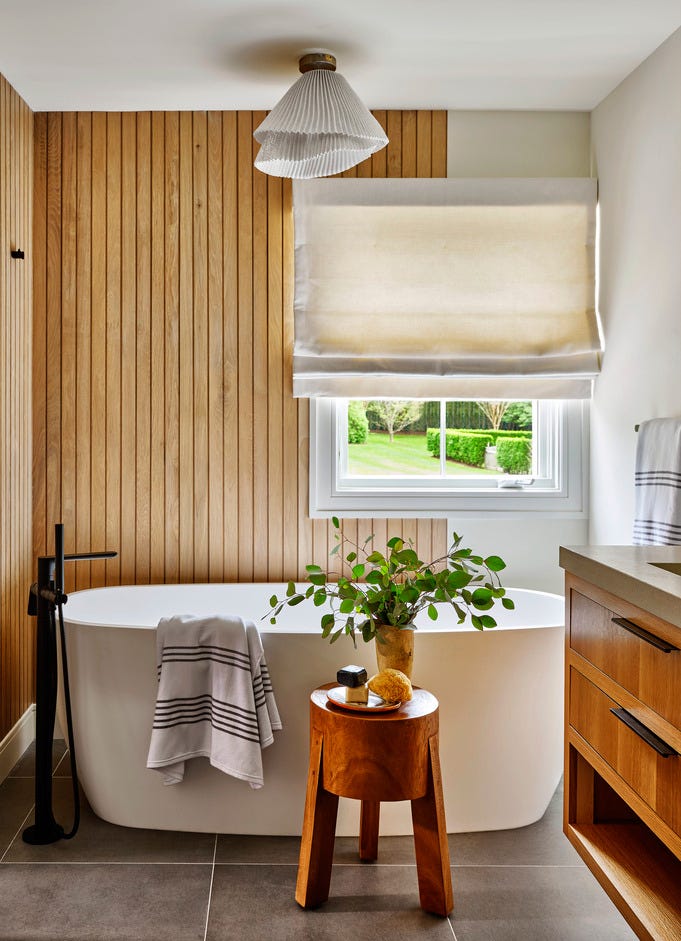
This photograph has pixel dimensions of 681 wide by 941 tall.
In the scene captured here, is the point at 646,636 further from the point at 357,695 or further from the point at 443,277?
the point at 443,277

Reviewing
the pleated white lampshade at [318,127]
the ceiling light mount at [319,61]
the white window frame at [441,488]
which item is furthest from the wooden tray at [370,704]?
the ceiling light mount at [319,61]

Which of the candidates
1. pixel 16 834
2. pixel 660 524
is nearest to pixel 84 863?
pixel 16 834

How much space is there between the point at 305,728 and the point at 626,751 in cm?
114

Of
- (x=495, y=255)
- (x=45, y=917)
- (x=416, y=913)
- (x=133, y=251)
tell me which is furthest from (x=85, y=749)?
(x=495, y=255)

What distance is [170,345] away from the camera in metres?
3.31

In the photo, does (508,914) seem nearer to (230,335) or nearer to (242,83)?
(230,335)

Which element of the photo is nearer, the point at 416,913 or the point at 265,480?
the point at 416,913

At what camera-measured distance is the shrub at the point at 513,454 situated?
344 centimetres

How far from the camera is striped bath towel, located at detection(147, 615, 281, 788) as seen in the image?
2342 mm

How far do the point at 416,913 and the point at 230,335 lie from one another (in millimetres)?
2229

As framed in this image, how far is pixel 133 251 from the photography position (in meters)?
3.29

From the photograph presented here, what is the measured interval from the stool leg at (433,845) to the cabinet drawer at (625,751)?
0.43 m

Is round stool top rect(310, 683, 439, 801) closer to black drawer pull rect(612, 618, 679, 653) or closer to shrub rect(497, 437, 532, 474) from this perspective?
black drawer pull rect(612, 618, 679, 653)

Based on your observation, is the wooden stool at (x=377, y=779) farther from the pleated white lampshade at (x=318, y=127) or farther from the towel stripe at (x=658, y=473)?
the pleated white lampshade at (x=318, y=127)
